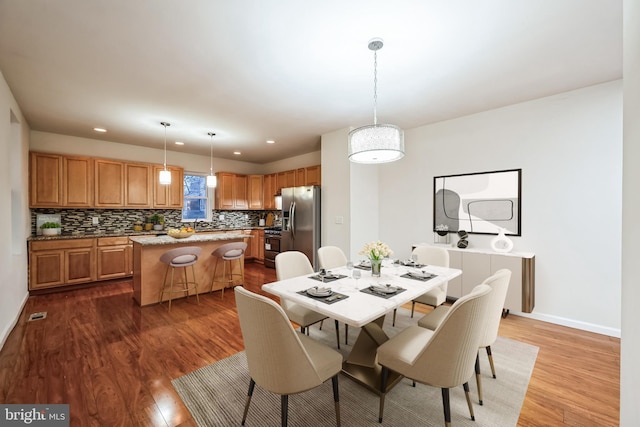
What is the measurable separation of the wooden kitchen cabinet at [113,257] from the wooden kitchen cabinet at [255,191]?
2.78 metres

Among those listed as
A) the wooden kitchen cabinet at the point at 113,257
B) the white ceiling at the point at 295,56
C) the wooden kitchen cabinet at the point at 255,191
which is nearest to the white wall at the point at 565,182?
the white ceiling at the point at 295,56

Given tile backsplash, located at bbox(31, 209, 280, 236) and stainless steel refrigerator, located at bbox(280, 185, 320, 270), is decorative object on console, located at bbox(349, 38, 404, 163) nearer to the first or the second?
stainless steel refrigerator, located at bbox(280, 185, 320, 270)

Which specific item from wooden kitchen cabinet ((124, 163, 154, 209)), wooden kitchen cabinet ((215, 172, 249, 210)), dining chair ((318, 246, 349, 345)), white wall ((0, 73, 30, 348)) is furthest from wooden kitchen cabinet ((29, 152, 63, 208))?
dining chair ((318, 246, 349, 345))

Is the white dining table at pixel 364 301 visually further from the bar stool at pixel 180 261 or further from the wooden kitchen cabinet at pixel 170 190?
the wooden kitchen cabinet at pixel 170 190

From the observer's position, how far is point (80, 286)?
177 inches

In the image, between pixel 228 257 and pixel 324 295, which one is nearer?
pixel 324 295

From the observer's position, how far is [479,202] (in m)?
3.67

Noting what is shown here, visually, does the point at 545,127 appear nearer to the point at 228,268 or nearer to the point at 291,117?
the point at 291,117

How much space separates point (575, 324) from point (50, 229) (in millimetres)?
7542

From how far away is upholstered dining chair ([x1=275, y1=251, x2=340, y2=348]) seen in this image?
7.31 feet

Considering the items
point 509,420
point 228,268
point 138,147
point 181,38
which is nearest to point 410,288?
point 509,420

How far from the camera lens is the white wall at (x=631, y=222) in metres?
0.80

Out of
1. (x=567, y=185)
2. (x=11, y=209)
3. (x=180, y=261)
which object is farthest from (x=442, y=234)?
(x=11, y=209)

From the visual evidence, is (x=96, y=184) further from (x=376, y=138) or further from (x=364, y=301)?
(x=364, y=301)
